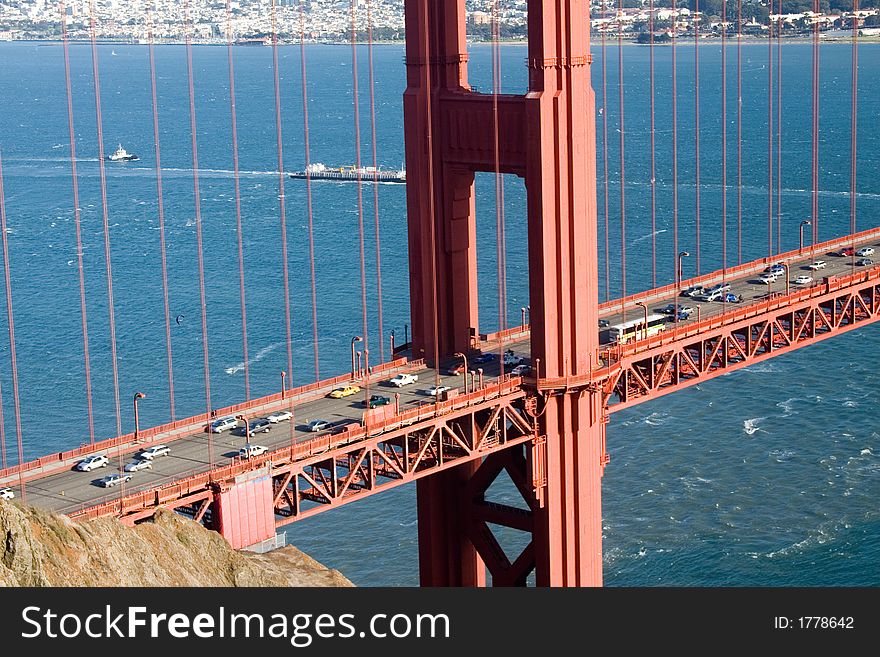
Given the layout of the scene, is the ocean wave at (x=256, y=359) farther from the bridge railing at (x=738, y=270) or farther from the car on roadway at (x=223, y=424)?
the car on roadway at (x=223, y=424)

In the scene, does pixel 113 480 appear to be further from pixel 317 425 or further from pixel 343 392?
pixel 343 392

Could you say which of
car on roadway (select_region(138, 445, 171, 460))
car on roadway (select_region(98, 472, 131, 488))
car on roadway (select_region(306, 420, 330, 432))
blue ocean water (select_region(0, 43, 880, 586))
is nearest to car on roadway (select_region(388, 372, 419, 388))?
car on roadway (select_region(306, 420, 330, 432))

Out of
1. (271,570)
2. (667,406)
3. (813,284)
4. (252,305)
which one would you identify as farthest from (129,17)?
(271,570)

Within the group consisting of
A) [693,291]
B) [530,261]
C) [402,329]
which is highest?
[530,261]

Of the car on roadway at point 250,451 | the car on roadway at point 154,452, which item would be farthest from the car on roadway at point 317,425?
the car on roadway at point 154,452

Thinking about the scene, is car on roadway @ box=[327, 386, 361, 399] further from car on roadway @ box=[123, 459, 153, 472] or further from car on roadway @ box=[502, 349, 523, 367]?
car on roadway @ box=[123, 459, 153, 472]

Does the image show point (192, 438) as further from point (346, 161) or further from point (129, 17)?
point (129, 17)

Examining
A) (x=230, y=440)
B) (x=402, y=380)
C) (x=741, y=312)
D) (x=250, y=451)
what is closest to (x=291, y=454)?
(x=250, y=451)
